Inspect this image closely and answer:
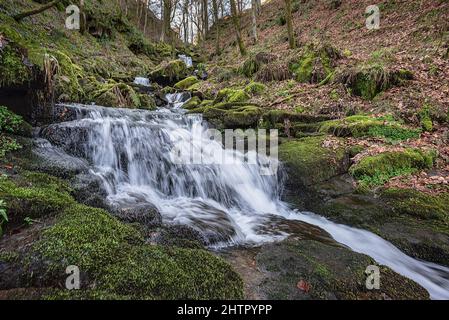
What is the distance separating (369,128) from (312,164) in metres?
2.12

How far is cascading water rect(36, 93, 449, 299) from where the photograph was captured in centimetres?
436

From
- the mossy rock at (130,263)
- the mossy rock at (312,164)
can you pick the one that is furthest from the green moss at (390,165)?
the mossy rock at (130,263)

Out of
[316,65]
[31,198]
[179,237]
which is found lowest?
[179,237]

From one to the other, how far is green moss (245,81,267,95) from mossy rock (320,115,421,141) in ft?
14.5

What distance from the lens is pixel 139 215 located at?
4.02 metres

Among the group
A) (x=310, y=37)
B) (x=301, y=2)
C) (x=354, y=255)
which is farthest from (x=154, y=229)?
(x=301, y=2)

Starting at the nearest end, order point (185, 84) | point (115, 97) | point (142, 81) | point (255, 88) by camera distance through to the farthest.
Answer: point (115, 97)
point (255, 88)
point (142, 81)
point (185, 84)

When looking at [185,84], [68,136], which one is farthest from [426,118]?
[185,84]

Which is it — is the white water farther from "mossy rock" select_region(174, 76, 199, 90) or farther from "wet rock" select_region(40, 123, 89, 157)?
"wet rock" select_region(40, 123, 89, 157)

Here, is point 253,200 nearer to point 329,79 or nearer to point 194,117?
point 194,117

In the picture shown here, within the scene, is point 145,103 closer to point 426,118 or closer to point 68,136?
point 68,136

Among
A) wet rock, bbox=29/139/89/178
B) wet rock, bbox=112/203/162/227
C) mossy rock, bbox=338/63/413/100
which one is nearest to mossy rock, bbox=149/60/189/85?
mossy rock, bbox=338/63/413/100

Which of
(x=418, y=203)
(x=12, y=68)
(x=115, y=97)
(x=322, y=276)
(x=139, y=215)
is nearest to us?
(x=322, y=276)
